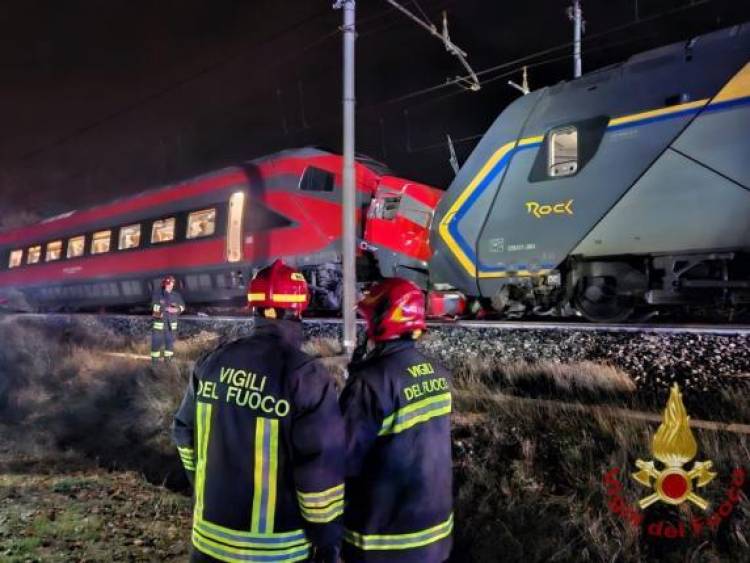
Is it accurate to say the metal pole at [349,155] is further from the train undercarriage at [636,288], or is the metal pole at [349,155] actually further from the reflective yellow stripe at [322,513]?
the reflective yellow stripe at [322,513]

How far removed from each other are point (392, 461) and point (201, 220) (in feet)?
41.7

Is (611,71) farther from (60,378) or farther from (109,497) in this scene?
(60,378)

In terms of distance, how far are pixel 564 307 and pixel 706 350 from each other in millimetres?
2210

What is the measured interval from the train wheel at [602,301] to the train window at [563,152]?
4.65ft

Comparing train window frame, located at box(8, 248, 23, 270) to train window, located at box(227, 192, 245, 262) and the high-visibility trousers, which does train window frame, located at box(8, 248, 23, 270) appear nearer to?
train window, located at box(227, 192, 245, 262)

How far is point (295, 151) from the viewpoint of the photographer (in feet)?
41.2

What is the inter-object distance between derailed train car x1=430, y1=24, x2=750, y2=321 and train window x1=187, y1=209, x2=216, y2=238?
6.86m

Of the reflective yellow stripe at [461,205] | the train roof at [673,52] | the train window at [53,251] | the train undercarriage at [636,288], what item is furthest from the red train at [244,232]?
the train roof at [673,52]

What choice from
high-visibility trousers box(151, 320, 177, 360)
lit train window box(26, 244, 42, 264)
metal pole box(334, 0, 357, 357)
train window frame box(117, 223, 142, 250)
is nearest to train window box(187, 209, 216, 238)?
train window frame box(117, 223, 142, 250)

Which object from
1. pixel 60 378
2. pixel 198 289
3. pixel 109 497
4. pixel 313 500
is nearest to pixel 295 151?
pixel 198 289

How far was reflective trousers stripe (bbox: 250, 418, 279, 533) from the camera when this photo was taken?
239 centimetres

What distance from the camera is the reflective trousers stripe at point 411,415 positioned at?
2.45 meters

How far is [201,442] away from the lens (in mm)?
2574

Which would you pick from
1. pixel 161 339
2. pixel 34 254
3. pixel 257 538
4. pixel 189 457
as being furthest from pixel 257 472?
pixel 34 254
